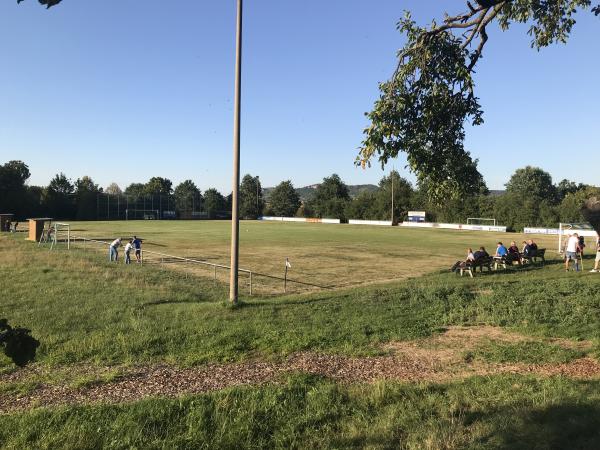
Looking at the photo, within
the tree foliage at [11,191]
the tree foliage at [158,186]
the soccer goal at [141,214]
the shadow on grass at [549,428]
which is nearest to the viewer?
the shadow on grass at [549,428]

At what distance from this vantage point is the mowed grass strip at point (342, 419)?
4.43 meters

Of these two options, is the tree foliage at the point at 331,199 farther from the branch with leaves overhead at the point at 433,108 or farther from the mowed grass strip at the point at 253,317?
the branch with leaves overhead at the point at 433,108

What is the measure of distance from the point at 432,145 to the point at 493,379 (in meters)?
3.34

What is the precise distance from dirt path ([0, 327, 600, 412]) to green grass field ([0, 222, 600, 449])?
1.5 inches

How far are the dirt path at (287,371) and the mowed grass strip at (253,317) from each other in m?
0.47

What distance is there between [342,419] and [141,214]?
406 ft

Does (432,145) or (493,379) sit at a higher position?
(432,145)

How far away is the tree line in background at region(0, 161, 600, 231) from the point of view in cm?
8381

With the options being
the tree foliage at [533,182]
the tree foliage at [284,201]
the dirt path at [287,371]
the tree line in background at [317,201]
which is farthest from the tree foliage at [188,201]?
the dirt path at [287,371]

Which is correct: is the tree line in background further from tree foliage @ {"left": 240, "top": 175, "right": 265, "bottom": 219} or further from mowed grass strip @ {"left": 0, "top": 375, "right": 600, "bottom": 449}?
mowed grass strip @ {"left": 0, "top": 375, "right": 600, "bottom": 449}

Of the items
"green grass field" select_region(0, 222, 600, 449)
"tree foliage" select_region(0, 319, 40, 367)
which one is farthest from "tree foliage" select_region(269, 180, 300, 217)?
"tree foliage" select_region(0, 319, 40, 367)

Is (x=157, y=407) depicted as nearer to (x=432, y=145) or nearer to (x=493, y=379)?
(x=493, y=379)

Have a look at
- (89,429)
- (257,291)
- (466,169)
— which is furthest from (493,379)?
(257,291)

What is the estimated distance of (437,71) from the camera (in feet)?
21.1
